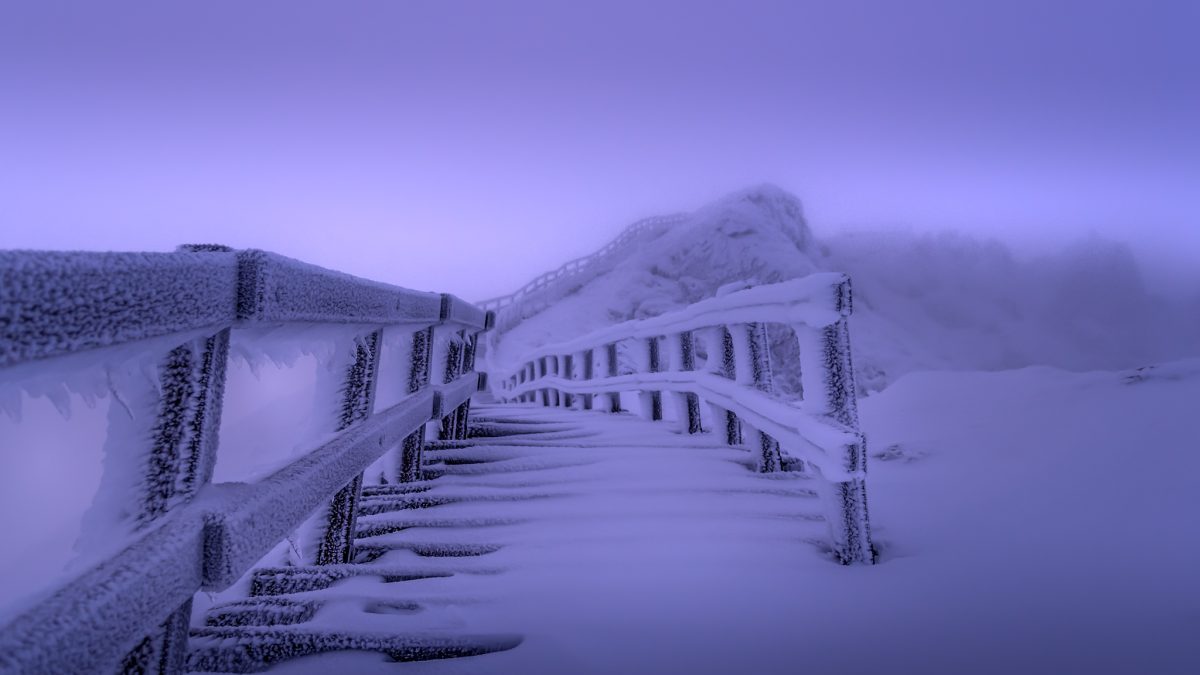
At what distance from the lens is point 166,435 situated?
36.5 inches

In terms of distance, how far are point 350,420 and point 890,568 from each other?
171 cm

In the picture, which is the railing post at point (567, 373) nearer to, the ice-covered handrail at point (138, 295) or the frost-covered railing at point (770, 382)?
the frost-covered railing at point (770, 382)

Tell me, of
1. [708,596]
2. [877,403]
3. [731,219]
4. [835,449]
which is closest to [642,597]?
[708,596]

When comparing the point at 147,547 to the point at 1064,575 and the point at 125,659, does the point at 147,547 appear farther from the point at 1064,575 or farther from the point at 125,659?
the point at 1064,575

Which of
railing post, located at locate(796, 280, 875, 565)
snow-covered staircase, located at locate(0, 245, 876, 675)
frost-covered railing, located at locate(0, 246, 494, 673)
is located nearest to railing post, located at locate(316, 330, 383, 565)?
snow-covered staircase, located at locate(0, 245, 876, 675)

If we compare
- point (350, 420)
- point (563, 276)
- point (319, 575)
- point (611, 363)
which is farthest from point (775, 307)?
point (563, 276)

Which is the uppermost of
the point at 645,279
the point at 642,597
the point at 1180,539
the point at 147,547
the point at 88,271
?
the point at 645,279

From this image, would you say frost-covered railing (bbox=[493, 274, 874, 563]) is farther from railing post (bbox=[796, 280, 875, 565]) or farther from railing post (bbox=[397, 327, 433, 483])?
railing post (bbox=[397, 327, 433, 483])

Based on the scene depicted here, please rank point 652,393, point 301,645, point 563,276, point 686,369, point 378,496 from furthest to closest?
point 563,276 → point 652,393 → point 686,369 → point 378,496 → point 301,645

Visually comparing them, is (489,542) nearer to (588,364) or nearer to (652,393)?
(652,393)

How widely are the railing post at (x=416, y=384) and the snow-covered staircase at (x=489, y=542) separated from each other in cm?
12

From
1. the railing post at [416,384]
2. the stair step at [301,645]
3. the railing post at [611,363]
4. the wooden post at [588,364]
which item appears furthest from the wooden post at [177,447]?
the wooden post at [588,364]

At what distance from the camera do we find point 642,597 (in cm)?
161

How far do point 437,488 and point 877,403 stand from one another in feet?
13.5
